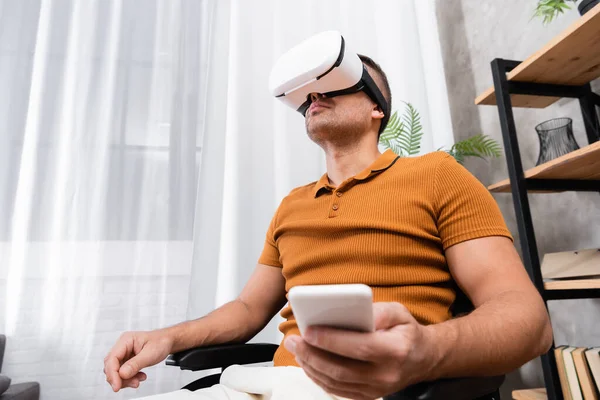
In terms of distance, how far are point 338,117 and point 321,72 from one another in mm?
142

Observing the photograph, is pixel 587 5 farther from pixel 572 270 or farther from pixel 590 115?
pixel 572 270

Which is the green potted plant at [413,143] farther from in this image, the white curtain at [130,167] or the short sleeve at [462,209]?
the short sleeve at [462,209]

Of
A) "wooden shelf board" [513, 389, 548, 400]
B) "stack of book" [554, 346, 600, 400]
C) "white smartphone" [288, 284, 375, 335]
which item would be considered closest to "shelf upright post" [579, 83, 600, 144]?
"stack of book" [554, 346, 600, 400]

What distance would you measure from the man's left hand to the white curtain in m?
1.19

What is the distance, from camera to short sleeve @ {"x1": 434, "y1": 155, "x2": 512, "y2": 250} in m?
0.79

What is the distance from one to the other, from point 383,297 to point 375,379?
1.34ft

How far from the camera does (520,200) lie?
124 cm

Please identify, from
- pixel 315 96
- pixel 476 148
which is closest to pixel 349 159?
pixel 315 96

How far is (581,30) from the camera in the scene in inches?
42.4

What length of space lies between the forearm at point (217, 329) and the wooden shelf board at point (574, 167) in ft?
3.09

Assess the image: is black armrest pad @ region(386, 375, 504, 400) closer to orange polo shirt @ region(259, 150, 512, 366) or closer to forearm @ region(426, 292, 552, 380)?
forearm @ region(426, 292, 552, 380)

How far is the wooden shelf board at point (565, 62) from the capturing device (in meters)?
1.08

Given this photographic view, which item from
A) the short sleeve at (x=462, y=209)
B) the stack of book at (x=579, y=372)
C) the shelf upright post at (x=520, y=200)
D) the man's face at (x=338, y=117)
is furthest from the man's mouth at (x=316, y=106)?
the stack of book at (x=579, y=372)

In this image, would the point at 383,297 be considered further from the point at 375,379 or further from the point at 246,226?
the point at 246,226
